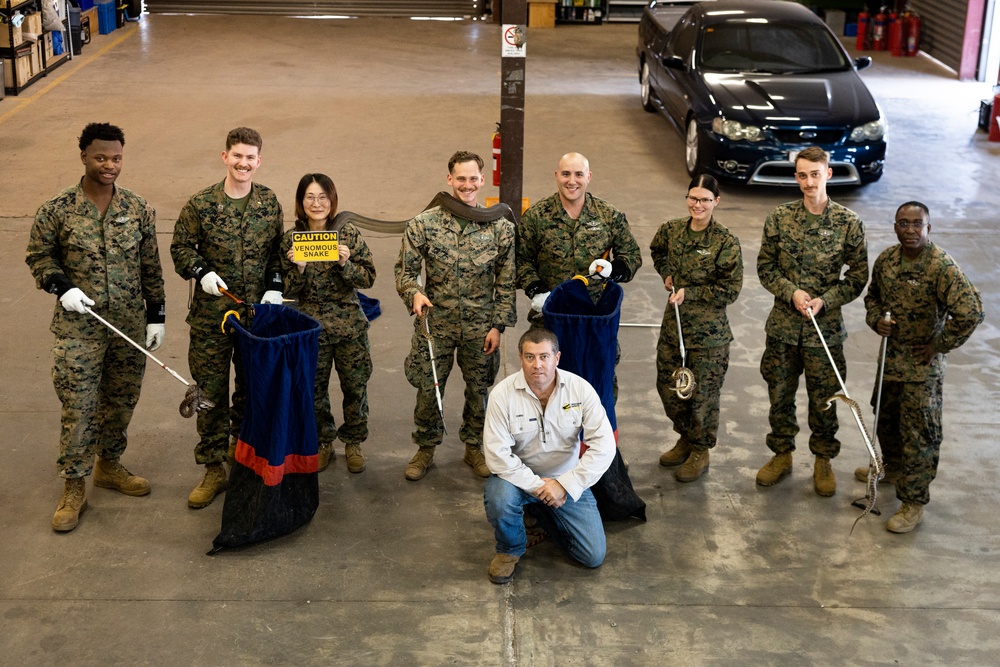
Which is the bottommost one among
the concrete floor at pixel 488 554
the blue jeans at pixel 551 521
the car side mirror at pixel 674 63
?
the concrete floor at pixel 488 554

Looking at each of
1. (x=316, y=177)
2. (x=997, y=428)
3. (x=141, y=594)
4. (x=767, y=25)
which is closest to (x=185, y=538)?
(x=141, y=594)

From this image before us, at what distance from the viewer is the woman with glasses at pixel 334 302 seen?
19.0 ft

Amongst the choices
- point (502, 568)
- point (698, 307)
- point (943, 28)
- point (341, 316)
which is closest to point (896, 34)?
point (943, 28)

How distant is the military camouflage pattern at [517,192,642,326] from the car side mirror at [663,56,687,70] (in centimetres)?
639

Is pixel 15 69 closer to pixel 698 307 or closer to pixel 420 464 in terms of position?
pixel 420 464

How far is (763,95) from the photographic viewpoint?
37.2 ft

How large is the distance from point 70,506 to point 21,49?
10804mm

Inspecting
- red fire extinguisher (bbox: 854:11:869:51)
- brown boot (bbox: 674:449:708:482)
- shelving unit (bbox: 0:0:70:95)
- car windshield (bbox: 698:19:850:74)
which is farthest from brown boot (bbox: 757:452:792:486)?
red fire extinguisher (bbox: 854:11:869:51)

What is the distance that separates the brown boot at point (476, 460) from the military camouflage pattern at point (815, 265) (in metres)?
1.69

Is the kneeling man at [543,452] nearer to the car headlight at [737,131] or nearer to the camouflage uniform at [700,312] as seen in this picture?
the camouflage uniform at [700,312]

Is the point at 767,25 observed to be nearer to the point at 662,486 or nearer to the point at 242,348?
the point at 662,486

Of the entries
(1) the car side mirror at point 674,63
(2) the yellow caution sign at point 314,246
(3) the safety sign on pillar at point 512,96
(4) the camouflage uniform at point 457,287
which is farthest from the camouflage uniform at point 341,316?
(1) the car side mirror at point 674,63

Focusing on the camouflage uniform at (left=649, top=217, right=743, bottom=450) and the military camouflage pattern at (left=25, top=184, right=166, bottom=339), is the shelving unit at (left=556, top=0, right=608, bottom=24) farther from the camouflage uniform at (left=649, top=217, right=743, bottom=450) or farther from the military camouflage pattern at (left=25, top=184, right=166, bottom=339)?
the military camouflage pattern at (left=25, top=184, right=166, bottom=339)

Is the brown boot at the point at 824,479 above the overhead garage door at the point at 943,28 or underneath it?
underneath
